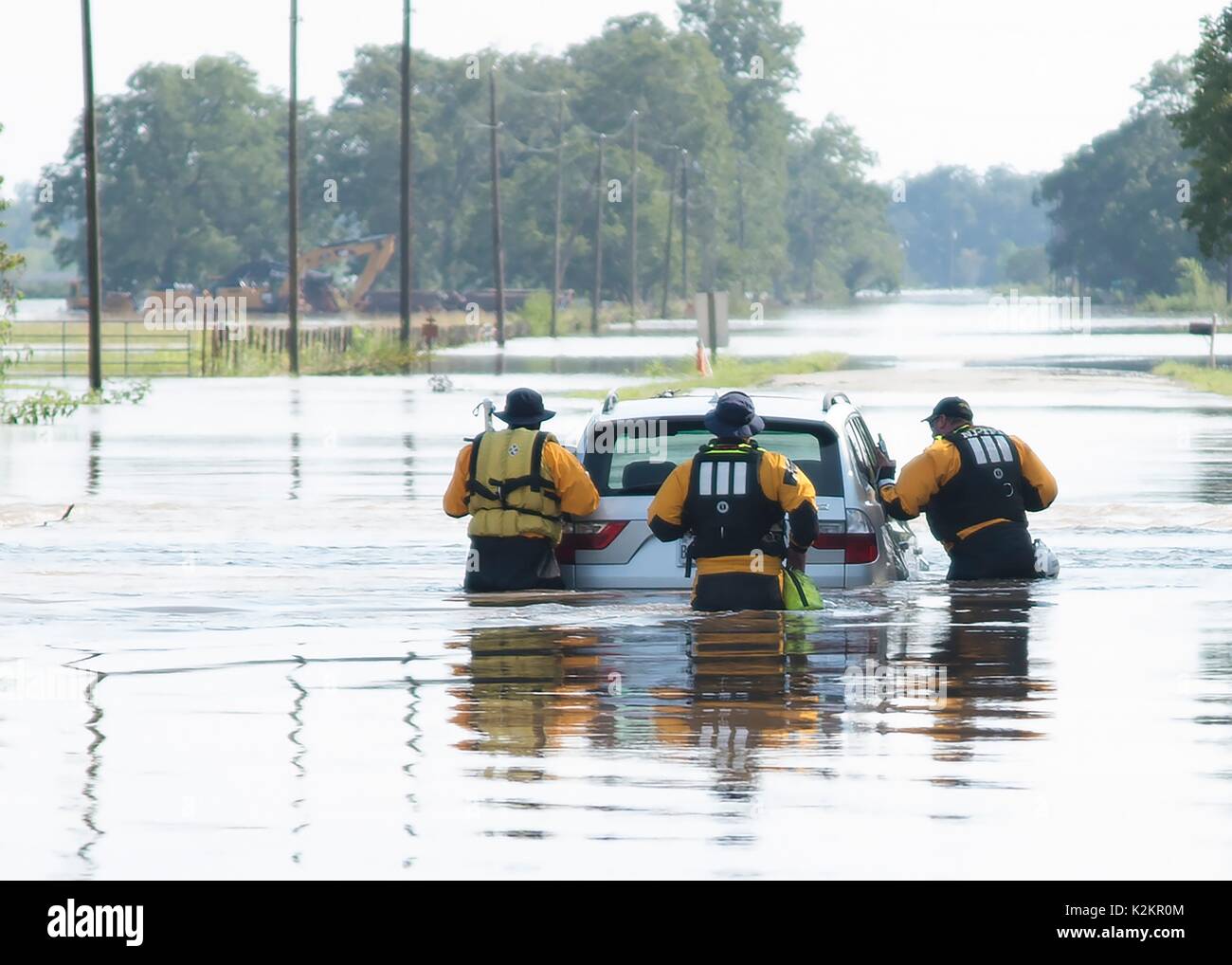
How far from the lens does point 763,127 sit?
191 meters

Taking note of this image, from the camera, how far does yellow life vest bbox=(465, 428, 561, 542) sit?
43.0 feet

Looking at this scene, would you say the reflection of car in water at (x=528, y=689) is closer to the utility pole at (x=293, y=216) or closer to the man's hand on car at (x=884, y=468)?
the man's hand on car at (x=884, y=468)

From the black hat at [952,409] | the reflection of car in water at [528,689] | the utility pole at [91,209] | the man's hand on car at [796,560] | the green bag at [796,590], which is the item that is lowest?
the reflection of car in water at [528,689]

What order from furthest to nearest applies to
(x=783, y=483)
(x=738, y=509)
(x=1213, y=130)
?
(x=1213, y=130) < (x=738, y=509) < (x=783, y=483)

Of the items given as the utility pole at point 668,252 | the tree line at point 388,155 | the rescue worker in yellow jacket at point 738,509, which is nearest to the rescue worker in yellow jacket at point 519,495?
the rescue worker in yellow jacket at point 738,509

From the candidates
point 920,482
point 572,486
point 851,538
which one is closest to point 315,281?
point 920,482

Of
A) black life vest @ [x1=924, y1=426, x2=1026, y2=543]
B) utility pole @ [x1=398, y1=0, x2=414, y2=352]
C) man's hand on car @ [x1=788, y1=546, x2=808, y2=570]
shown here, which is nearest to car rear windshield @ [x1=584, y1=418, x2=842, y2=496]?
man's hand on car @ [x1=788, y1=546, x2=808, y2=570]

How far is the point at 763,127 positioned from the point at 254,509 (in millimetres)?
171252

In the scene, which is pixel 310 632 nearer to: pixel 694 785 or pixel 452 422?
pixel 694 785

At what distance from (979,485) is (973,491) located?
0.06m

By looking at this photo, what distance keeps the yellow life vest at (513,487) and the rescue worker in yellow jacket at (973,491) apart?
1871mm

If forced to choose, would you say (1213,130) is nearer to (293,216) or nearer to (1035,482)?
(293,216)

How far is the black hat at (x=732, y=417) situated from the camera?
11.9 m

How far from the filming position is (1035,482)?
14.0 metres
